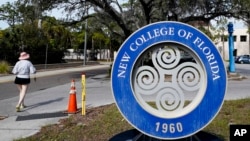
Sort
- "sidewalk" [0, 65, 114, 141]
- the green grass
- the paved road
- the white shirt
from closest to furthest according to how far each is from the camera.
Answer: the green grass < "sidewalk" [0, 65, 114, 141] < the white shirt < the paved road

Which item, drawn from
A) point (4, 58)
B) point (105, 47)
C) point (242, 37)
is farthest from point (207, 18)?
point (242, 37)

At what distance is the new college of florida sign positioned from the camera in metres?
4.89

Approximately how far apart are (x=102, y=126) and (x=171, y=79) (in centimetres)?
342

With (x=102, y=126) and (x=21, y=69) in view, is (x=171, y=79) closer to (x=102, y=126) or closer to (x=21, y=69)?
(x=102, y=126)

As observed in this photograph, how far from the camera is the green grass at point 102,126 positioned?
24.8 feet

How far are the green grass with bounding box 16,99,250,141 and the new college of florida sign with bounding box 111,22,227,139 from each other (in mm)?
2380

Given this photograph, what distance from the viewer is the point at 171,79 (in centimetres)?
507

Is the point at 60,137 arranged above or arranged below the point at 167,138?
below

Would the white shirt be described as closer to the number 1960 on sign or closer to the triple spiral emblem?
the triple spiral emblem

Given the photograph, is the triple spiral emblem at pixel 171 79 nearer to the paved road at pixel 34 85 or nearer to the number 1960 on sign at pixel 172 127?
the number 1960 on sign at pixel 172 127

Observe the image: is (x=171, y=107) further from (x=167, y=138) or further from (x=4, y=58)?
(x=4, y=58)

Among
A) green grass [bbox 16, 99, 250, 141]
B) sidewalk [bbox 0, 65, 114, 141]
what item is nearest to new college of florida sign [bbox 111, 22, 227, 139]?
green grass [bbox 16, 99, 250, 141]

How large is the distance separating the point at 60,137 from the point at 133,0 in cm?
2022

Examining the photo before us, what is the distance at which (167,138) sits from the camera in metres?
4.89
